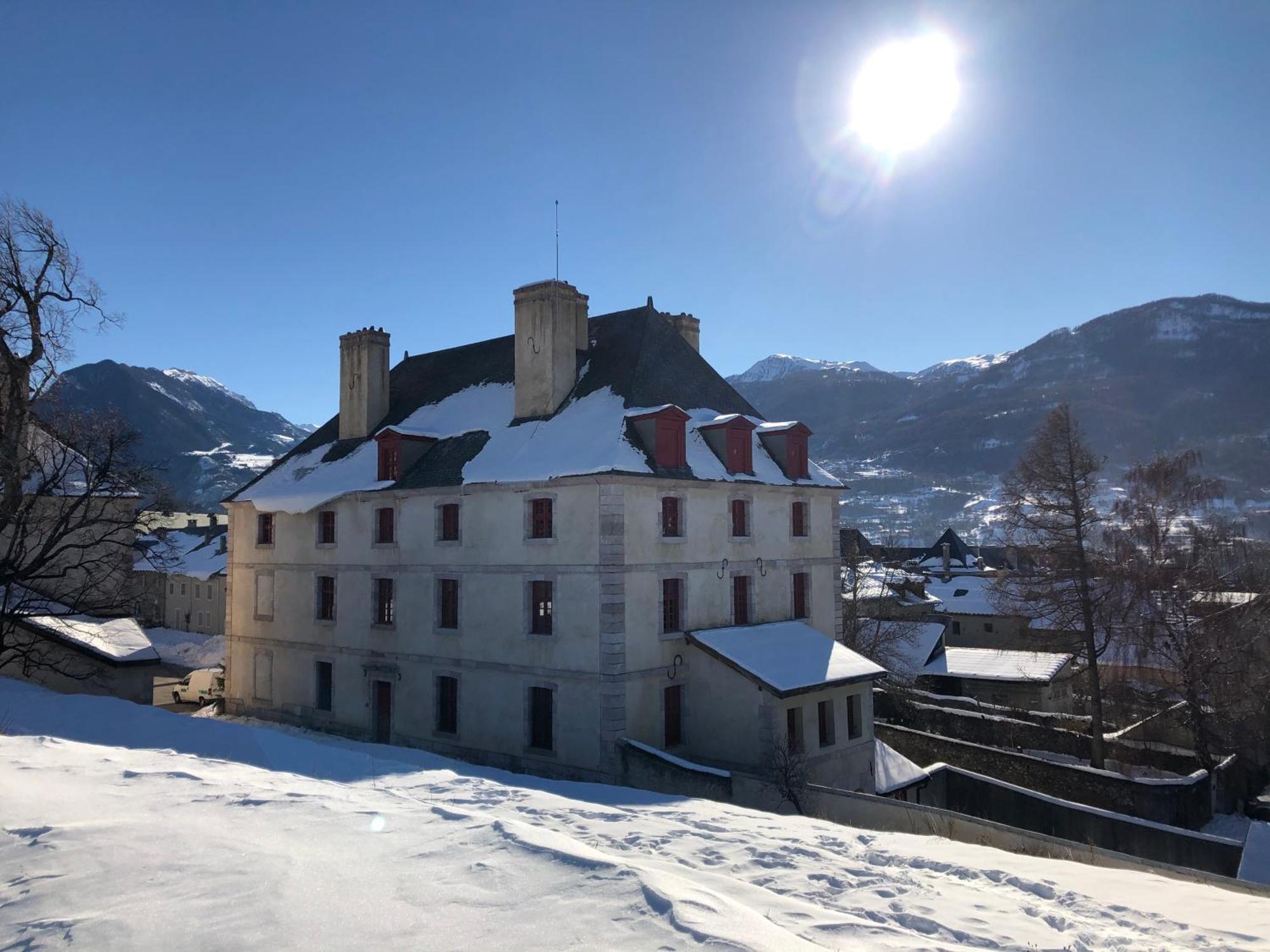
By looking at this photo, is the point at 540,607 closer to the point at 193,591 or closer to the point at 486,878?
the point at 486,878

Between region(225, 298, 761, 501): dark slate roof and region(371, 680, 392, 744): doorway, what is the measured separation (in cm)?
701

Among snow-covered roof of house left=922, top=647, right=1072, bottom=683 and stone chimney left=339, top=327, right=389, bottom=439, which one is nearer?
stone chimney left=339, top=327, right=389, bottom=439

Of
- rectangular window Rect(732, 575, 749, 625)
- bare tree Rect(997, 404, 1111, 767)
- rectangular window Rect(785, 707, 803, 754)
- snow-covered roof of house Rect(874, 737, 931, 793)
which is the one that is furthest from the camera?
bare tree Rect(997, 404, 1111, 767)

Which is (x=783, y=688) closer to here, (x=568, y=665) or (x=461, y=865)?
(x=568, y=665)

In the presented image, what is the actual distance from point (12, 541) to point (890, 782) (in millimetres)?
25045

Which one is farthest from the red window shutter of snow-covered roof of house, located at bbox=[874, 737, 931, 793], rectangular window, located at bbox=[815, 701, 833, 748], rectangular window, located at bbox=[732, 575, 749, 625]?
snow-covered roof of house, located at bbox=[874, 737, 931, 793]

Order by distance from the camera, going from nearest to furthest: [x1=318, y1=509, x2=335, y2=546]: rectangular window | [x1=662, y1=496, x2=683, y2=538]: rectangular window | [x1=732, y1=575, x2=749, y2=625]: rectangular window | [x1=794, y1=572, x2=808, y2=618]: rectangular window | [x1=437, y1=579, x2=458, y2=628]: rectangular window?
[x1=662, y1=496, x2=683, y2=538]: rectangular window, [x1=732, y1=575, x2=749, y2=625]: rectangular window, [x1=437, y1=579, x2=458, y2=628]: rectangular window, [x1=794, y1=572, x2=808, y2=618]: rectangular window, [x1=318, y1=509, x2=335, y2=546]: rectangular window

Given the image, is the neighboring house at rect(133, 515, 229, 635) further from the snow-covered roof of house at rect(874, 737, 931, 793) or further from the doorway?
the snow-covered roof of house at rect(874, 737, 931, 793)

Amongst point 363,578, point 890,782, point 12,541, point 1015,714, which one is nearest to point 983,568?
point 1015,714

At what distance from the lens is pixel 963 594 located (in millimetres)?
64125

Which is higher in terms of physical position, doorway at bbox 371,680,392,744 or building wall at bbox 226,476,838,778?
building wall at bbox 226,476,838,778

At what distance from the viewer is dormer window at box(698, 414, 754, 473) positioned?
26359mm

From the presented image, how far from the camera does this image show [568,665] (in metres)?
23.4

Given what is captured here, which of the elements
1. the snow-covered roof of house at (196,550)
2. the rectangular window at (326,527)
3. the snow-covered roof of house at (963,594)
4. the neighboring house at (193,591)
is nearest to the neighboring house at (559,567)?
the rectangular window at (326,527)
